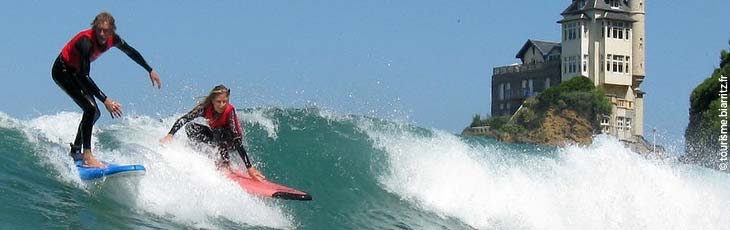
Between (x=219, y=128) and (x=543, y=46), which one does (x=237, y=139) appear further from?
(x=543, y=46)

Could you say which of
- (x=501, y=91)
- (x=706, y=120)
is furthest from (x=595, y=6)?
(x=706, y=120)

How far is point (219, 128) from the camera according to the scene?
1115cm

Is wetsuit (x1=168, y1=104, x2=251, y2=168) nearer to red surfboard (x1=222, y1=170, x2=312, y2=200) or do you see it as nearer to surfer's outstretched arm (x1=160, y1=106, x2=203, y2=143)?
surfer's outstretched arm (x1=160, y1=106, x2=203, y2=143)

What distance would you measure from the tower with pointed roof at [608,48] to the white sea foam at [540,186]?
7031 cm

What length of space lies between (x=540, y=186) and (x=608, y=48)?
74.8 m

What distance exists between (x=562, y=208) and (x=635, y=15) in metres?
77.8

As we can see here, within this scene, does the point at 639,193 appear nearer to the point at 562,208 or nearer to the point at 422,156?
the point at 562,208

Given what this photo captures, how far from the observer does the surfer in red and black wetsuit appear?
974cm

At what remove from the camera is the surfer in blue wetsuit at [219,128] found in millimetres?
10984

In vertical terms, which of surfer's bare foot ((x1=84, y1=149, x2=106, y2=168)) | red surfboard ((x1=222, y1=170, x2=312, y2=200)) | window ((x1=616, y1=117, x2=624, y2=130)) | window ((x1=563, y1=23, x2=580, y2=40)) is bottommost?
red surfboard ((x1=222, y1=170, x2=312, y2=200))

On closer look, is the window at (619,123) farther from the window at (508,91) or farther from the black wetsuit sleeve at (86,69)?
the black wetsuit sleeve at (86,69)

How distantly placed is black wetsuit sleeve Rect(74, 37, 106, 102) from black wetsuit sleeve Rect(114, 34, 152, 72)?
35cm

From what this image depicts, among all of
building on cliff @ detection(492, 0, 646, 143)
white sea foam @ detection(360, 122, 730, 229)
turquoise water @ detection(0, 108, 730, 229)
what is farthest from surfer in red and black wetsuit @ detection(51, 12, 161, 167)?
building on cliff @ detection(492, 0, 646, 143)

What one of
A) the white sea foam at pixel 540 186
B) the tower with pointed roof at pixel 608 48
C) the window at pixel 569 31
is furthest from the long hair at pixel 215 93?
the window at pixel 569 31
